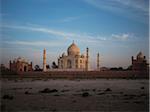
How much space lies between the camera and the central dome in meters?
42.7

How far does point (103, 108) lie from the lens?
695cm

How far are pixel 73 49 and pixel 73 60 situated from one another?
193cm

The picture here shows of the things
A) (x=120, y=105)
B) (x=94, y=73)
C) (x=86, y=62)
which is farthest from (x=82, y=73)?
(x=120, y=105)

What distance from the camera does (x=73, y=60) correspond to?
4303 cm

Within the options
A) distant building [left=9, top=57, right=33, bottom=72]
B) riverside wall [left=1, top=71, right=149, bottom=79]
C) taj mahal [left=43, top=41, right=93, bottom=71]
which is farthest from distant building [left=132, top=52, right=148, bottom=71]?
distant building [left=9, top=57, right=33, bottom=72]

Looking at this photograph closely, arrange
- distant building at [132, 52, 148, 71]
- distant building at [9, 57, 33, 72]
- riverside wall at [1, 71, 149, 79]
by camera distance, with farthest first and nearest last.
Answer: distant building at [9, 57, 33, 72], distant building at [132, 52, 148, 71], riverside wall at [1, 71, 149, 79]

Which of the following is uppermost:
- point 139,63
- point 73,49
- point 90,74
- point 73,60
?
point 73,49

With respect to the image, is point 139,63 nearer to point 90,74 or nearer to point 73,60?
point 90,74

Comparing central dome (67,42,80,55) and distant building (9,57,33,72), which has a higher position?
central dome (67,42,80,55)

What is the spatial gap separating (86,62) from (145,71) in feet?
53.2

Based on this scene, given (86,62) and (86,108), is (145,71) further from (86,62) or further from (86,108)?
(86,108)

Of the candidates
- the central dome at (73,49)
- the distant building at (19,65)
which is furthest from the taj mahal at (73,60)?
the distant building at (19,65)

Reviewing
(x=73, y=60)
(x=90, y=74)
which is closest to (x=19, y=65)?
(x=73, y=60)

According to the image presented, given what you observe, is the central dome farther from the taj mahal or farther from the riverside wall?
the riverside wall
